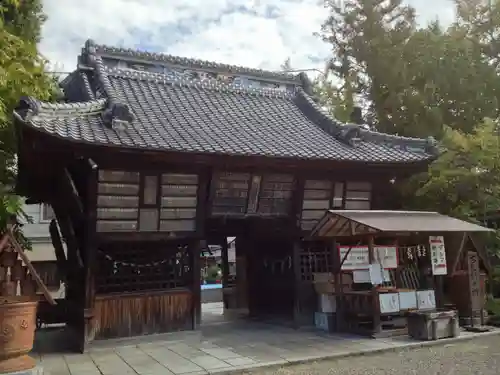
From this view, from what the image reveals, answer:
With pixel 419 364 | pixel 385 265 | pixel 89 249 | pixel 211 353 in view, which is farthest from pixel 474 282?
pixel 89 249

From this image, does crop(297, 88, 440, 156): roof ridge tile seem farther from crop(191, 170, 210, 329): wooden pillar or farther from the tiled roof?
Answer: crop(191, 170, 210, 329): wooden pillar

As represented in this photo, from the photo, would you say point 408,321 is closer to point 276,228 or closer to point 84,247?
point 276,228

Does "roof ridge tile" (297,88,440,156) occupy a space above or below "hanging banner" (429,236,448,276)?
above

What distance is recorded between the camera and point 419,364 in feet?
26.8

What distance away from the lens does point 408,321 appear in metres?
10.3

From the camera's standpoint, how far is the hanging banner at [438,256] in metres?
11.1

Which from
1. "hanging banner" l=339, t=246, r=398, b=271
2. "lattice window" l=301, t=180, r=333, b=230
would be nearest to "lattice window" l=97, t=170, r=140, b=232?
"lattice window" l=301, t=180, r=333, b=230

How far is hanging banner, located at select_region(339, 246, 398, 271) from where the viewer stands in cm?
1066

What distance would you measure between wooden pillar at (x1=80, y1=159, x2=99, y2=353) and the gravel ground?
12.4 ft

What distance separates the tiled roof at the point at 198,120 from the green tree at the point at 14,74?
69 centimetres

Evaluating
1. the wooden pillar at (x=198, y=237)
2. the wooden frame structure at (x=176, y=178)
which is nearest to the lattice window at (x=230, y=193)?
the wooden frame structure at (x=176, y=178)

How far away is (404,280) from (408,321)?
4.94 feet

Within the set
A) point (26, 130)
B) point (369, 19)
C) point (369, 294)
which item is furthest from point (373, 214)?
point (369, 19)

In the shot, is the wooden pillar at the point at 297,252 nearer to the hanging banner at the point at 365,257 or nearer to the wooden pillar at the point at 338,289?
the wooden pillar at the point at 338,289
